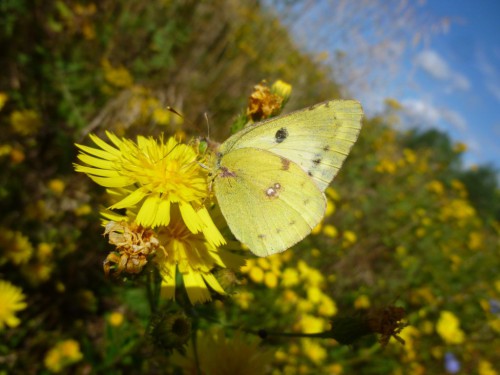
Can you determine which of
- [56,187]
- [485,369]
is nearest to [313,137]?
[56,187]

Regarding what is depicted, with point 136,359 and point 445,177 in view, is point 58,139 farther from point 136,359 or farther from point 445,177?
point 445,177

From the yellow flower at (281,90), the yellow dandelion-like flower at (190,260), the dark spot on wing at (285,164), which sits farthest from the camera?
the yellow flower at (281,90)

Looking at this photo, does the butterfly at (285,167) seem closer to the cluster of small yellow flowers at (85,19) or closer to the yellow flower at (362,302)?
the yellow flower at (362,302)

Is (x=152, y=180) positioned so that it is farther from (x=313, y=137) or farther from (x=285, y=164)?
(x=313, y=137)

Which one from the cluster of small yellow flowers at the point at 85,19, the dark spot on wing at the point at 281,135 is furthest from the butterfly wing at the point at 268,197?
the cluster of small yellow flowers at the point at 85,19

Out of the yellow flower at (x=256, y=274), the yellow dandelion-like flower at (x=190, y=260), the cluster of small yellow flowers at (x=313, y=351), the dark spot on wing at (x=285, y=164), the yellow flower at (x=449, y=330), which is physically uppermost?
the dark spot on wing at (x=285, y=164)
